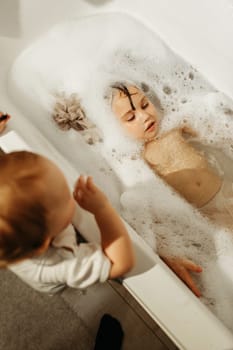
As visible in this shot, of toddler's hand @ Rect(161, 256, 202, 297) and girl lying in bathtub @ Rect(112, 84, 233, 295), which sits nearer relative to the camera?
toddler's hand @ Rect(161, 256, 202, 297)

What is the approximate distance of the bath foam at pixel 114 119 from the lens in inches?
45.9

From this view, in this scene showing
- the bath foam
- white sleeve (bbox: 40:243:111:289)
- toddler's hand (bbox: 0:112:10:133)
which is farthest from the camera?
the bath foam

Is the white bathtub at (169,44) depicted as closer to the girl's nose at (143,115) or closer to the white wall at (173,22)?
the white wall at (173,22)

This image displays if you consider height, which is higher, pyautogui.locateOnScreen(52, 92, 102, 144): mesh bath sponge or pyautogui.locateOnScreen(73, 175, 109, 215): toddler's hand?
pyautogui.locateOnScreen(52, 92, 102, 144): mesh bath sponge

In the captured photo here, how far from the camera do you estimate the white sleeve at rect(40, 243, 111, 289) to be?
2.55 feet

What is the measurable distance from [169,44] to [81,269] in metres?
0.92

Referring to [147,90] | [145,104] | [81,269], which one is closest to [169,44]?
[147,90]

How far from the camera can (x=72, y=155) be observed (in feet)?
4.04

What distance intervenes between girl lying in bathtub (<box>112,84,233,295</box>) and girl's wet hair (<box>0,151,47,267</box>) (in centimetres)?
58

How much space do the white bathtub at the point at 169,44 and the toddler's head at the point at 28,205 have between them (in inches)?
7.2

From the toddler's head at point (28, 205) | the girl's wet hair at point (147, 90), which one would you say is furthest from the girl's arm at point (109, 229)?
the girl's wet hair at point (147, 90)

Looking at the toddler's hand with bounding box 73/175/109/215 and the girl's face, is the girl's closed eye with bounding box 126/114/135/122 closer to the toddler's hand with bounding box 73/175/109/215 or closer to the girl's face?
the girl's face

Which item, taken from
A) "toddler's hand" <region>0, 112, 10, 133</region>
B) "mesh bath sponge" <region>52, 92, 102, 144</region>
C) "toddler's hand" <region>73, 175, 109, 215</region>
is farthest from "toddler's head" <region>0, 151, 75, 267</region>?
"mesh bath sponge" <region>52, 92, 102, 144</region>

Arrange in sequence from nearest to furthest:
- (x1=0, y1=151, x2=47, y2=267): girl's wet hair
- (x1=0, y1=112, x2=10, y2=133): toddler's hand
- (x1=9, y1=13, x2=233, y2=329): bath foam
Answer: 1. (x1=0, y1=151, x2=47, y2=267): girl's wet hair
2. (x1=0, y1=112, x2=10, y2=133): toddler's hand
3. (x1=9, y1=13, x2=233, y2=329): bath foam
